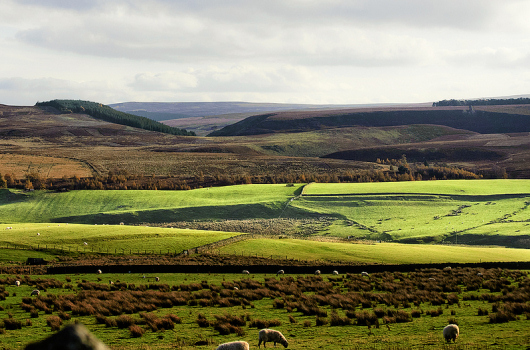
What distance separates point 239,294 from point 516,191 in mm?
67877

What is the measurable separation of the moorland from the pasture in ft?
0.32

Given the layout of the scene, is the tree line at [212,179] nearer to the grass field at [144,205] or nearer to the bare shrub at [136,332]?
the grass field at [144,205]

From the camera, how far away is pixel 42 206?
83.4m

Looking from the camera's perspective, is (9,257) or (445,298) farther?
(9,257)

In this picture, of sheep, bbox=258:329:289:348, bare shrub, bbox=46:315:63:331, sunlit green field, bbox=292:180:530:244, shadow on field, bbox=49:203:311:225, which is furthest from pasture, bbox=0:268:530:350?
shadow on field, bbox=49:203:311:225

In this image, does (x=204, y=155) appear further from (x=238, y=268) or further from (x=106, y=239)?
(x=238, y=268)

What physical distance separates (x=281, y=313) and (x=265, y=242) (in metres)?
30.0

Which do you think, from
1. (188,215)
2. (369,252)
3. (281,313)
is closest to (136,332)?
(281,313)

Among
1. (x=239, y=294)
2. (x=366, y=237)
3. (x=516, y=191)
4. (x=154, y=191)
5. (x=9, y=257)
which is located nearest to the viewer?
(x=239, y=294)

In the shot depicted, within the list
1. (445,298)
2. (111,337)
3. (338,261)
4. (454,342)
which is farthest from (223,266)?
(454,342)

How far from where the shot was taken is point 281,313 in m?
22.4

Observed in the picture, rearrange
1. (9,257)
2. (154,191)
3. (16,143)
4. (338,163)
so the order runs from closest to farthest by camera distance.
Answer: (9,257) → (154,191) → (338,163) → (16,143)

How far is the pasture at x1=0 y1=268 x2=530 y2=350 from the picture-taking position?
1666 cm

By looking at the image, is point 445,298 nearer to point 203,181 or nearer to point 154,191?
point 154,191
